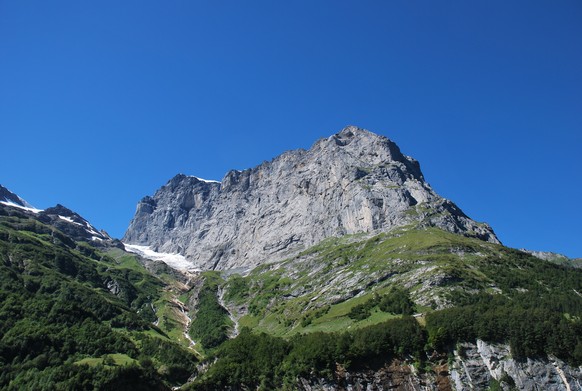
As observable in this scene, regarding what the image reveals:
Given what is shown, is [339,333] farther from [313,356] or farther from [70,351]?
[70,351]

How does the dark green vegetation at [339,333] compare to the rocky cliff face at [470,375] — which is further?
the dark green vegetation at [339,333]

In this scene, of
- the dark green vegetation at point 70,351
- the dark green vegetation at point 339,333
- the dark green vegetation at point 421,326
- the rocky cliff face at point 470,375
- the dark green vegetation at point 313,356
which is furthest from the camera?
the dark green vegetation at point 70,351

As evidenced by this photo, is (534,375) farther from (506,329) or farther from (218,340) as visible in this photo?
(218,340)

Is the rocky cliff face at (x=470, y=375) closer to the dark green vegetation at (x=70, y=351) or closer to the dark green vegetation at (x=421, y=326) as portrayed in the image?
the dark green vegetation at (x=421, y=326)

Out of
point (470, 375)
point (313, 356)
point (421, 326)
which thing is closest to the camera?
point (470, 375)

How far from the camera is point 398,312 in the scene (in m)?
150

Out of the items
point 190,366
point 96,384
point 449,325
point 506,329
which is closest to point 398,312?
point 449,325

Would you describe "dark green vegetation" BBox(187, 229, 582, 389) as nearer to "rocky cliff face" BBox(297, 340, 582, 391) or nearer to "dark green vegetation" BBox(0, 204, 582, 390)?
"dark green vegetation" BBox(0, 204, 582, 390)

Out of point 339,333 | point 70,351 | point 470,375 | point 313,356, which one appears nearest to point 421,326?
point 470,375

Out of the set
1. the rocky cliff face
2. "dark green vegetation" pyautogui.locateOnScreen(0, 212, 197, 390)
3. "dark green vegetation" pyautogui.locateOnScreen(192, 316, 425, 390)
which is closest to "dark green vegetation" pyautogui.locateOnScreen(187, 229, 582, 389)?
"dark green vegetation" pyautogui.locateOnScreen(192, 316, 425, 390)

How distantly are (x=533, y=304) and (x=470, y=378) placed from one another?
149 ft

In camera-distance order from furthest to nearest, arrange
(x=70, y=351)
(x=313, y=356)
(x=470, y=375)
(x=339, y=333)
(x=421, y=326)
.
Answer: (x=70, y=351)
(x=339, y=333)
(x=421, y=326)
(x=313, y=356)
(x=470, y=375)

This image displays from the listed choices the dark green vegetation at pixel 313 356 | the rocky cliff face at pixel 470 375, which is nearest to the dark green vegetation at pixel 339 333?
the dark green vegetation at pixel 313 356

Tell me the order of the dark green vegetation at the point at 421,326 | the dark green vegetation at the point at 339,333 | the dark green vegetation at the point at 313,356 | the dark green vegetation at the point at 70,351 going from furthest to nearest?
the dark green vegetation at the point at 70,351
the dark green vegetation at the point at 313,356
the dark green vegetation at the point at 339,333
the dark green vegetation at the point at 421,326
